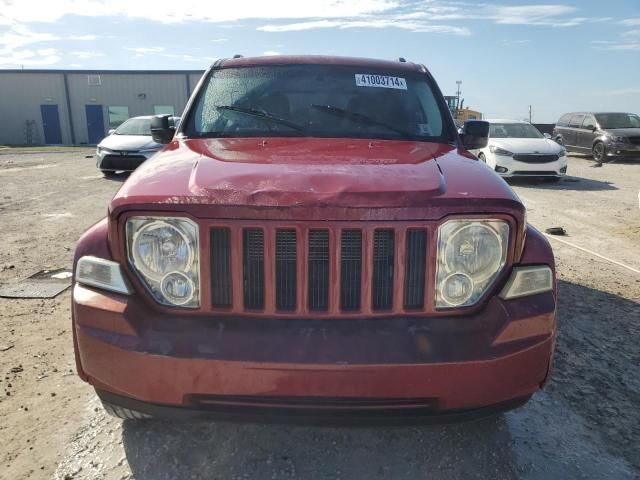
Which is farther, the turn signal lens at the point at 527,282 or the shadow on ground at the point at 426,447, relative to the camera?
the shadow on ground at the point at 426,447

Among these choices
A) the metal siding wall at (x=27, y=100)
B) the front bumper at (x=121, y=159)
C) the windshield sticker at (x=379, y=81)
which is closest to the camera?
the windshield sticker at (x=379, y=81)

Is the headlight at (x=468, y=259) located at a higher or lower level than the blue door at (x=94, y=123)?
higher

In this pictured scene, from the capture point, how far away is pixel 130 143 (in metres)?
12.2

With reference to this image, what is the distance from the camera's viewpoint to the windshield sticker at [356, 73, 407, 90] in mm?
3490

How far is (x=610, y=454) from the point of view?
2.42 meters

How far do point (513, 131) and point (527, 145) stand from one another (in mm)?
1092

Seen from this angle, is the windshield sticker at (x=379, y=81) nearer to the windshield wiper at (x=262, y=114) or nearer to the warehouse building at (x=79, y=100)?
the windshield wiper at (x=262, y=114)

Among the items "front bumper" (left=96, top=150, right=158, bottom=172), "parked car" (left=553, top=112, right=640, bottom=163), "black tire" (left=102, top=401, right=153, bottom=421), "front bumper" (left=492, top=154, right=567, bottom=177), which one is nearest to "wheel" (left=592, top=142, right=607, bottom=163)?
"parked car" (left=553, top=112, right=640, bottom=163)

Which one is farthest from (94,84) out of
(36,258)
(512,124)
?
(36,258)

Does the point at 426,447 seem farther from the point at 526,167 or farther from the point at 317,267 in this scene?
the point at 526,167

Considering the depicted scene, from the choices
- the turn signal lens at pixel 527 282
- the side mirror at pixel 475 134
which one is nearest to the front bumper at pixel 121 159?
the side mirror at pixel 475 134

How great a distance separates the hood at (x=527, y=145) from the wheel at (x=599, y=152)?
18.1 feet

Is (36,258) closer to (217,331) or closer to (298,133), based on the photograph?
(298,133)

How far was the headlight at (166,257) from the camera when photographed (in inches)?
77.5
